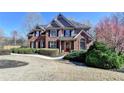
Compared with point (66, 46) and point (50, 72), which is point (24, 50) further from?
point (66, 46)

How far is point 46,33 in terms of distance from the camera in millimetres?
6371

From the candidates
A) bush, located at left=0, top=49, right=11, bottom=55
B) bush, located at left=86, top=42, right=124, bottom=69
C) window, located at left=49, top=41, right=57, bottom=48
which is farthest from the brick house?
bush, located at left=0, top=49, right=11, bottom=55

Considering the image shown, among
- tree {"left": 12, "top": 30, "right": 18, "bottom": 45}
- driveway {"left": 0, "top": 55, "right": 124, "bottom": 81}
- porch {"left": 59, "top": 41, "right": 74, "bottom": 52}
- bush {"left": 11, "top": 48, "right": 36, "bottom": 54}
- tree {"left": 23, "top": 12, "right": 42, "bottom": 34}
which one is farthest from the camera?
porch {"left": 59, "top": 41, "right": 74, "bottom": 52}

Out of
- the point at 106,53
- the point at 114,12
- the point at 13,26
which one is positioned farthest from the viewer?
the point at 106,53

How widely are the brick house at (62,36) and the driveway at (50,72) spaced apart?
476 mm

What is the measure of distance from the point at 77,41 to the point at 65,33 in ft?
1.38

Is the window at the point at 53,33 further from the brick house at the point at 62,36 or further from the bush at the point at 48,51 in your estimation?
the bush at the point at 48,51

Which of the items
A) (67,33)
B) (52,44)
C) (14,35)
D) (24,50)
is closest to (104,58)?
(67,33)

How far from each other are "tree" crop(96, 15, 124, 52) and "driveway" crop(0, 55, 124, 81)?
89 centimetres

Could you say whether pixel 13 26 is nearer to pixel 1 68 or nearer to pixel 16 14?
pixel 16 14

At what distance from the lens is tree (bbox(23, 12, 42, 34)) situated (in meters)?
5.61

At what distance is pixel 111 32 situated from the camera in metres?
5.98

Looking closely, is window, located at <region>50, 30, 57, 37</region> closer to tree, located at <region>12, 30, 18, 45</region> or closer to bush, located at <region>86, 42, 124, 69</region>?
tree, located at <region>12, 30, 18, 45</region>
